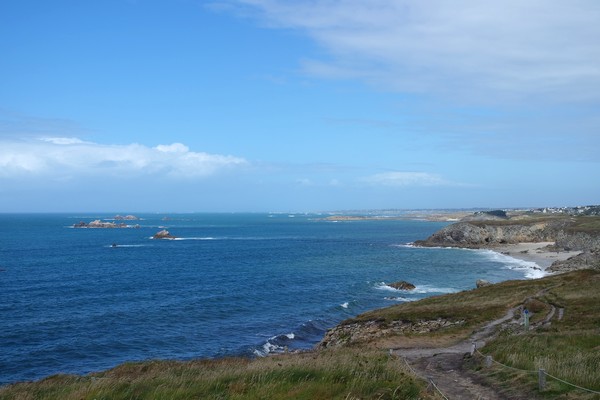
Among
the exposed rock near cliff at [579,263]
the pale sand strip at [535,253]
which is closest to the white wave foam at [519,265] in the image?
the pale sand strip at [535,253]

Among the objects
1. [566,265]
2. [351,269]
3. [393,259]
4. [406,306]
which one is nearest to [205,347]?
[406,306]

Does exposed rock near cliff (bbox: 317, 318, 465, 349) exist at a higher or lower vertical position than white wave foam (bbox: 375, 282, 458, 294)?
higher

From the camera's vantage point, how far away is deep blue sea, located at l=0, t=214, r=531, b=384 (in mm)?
40031

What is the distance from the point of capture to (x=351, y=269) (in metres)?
91.0

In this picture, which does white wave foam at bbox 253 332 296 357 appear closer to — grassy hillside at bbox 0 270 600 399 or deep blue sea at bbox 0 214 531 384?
deep blue sea at bbox 0 214 531 384

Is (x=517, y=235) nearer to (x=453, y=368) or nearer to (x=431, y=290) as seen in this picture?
(x=431, y=290)

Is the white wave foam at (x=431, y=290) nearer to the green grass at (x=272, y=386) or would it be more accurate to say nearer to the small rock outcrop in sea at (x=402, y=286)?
the small rock outcrop in sea at (x=402, y=286)

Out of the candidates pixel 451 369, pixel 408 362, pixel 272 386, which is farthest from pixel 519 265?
pixel 272 386

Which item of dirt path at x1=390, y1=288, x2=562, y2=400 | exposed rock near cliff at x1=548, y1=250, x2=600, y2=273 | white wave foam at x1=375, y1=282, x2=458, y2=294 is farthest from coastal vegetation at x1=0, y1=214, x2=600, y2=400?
exposed rock near cliff at x1=548, y1=250, x2=600, y2=273

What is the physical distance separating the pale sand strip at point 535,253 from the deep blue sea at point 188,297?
4.66 m

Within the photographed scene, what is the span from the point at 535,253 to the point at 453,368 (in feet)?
338

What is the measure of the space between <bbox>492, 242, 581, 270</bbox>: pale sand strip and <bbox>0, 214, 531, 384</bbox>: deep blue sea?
15.3ft

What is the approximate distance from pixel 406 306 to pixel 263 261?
59886mm

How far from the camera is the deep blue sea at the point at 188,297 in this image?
40.0 m
